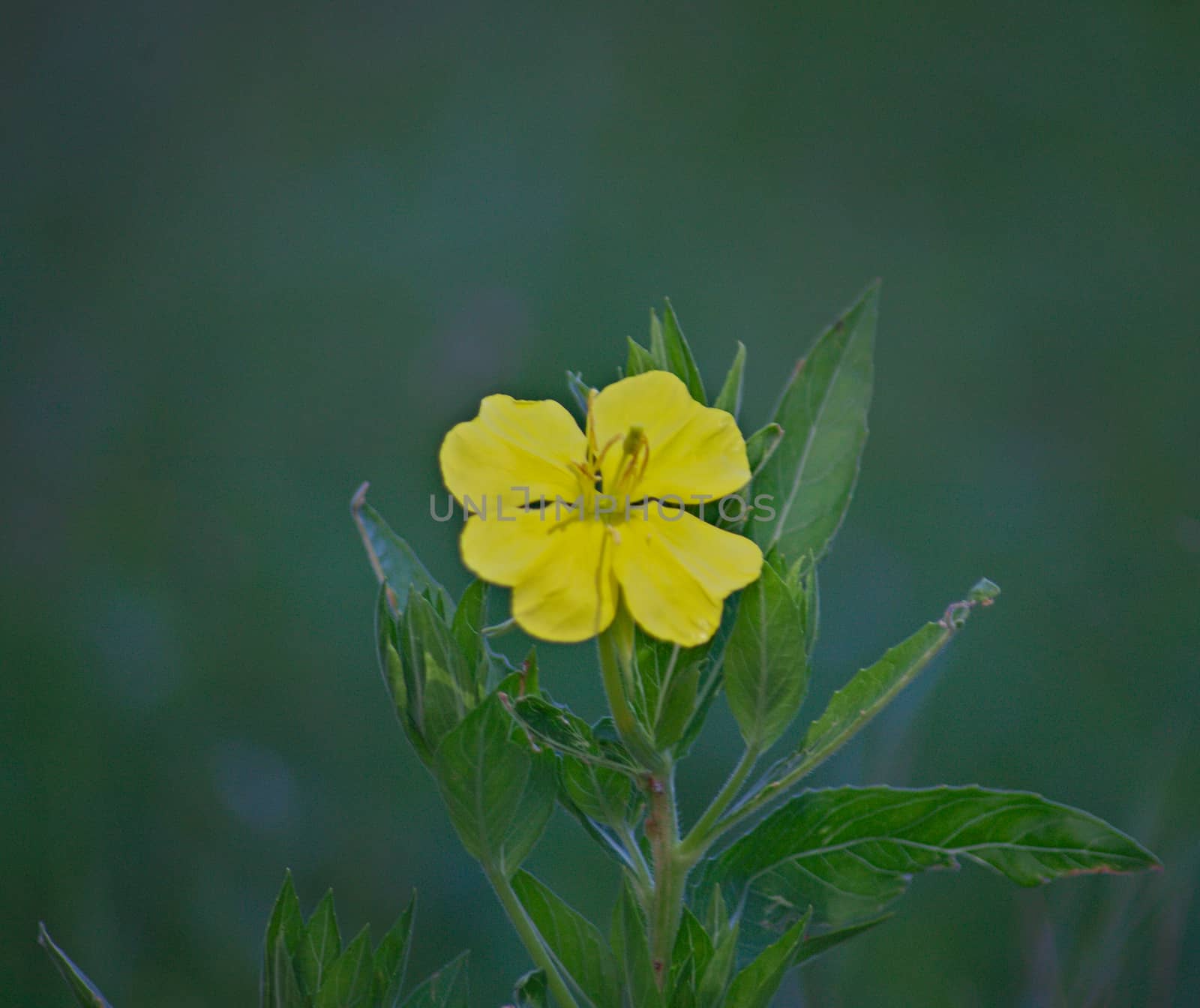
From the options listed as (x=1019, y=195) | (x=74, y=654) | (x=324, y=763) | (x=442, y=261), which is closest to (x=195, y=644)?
(x=74, y=654)

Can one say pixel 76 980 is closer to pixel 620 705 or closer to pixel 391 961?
pixel 391 961

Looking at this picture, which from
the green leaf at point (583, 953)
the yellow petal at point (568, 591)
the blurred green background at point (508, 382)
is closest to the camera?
the yellow petal at point (568, 591)

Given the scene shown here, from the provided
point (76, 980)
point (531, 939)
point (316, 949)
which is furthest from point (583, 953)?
point (76, 980)

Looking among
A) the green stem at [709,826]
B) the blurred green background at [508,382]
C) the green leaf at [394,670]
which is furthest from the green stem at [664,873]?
the blurred green background at [508,382]

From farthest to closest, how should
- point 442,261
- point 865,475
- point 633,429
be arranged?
point 442,261, point 865,475, point 633,429

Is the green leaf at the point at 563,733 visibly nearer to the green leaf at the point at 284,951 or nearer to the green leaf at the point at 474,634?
the green leaf at the point at 474,634

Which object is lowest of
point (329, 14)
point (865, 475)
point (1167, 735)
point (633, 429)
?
point (1167, 735)

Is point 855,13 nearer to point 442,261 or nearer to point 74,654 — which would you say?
point 442,261
